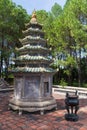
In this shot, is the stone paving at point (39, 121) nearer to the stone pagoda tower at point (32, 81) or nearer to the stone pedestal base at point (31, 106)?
the stone pedestal base at point (31, 106)

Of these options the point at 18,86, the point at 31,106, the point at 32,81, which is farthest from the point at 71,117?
the point at 18,86

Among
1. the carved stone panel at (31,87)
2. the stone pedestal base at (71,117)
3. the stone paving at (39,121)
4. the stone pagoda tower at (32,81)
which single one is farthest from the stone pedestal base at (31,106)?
the stone pedestal base at (71,117)

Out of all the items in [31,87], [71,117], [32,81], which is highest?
[32,81]

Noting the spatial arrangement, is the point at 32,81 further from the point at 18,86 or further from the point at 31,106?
the point at 31,106

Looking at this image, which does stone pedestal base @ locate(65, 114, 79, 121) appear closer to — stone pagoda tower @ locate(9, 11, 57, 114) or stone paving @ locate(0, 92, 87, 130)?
stone paving @ locate(0, 92, 87, 130)

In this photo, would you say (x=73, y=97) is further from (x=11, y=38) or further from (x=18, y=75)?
(x=11, y=38)

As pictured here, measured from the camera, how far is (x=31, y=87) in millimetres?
10883

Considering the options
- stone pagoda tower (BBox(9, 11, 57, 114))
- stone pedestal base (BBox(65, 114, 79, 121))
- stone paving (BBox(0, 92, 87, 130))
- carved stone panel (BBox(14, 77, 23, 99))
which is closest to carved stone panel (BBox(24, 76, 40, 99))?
stone pagoda tower (BBox(9, 11, 57, 114))

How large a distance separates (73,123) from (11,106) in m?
4.16

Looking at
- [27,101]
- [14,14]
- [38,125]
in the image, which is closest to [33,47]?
[27,101]

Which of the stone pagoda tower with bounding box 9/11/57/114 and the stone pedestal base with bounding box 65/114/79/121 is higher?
the stone pagoda tower with bounding box 9/11/57/114

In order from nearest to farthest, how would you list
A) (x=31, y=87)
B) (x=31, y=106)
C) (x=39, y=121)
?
1. (x=39, y=121)
2. (x=31, y=106)
3. (x=31, y=87)

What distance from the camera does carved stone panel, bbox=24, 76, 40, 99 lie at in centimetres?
1085

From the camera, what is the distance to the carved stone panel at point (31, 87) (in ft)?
35.6
